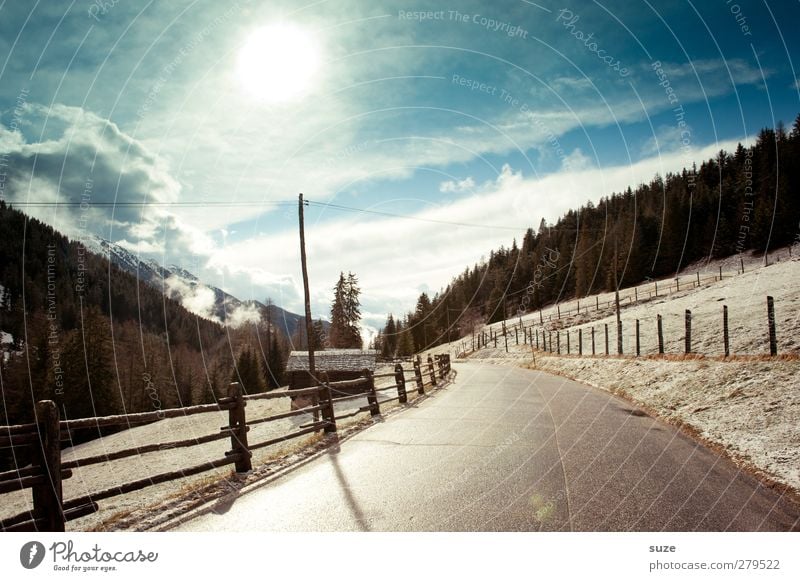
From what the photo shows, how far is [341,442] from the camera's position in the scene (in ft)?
34.3

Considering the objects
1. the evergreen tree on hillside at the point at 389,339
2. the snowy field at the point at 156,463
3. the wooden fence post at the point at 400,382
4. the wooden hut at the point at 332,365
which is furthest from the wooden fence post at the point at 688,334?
the evergreen tree on hillside at the point at 389,339

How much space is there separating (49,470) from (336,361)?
1254 inches

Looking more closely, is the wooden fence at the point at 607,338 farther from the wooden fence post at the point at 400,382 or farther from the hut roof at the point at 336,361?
the hut roof at the point at 336,361

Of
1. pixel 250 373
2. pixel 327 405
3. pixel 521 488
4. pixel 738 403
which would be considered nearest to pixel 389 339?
pixel 250 373

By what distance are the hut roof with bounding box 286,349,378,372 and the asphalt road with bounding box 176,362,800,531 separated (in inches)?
1048

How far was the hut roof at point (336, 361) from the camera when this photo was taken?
35.6 meters

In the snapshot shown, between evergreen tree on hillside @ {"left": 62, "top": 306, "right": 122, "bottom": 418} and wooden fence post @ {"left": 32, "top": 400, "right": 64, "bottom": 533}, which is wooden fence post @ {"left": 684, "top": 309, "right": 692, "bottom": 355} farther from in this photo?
evergreen tree on hillside @ {"left": 62, "top": 306, "right": 122, "bottom": 418}

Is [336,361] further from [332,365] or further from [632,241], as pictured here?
[632,241]

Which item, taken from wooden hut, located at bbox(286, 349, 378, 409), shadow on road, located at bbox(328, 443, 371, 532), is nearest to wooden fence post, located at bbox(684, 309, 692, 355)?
shadow on road, located at bbox(328, 443, 371, 532)

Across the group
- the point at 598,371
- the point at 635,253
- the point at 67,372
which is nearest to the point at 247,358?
the point at 67,372

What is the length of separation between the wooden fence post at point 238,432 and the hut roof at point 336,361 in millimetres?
26792

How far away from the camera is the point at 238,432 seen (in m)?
8.18
